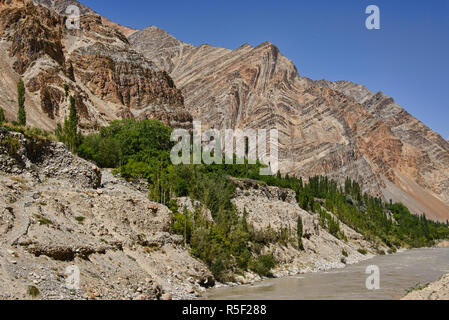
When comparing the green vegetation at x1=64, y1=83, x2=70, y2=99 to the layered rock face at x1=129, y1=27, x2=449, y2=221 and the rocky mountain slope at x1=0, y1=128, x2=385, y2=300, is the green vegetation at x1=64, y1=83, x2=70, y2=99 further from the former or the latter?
the layered rock face at x1=129, y1=27, x2=449, y2=221

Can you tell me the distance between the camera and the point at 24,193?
68.7 ft

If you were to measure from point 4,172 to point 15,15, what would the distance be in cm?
5742

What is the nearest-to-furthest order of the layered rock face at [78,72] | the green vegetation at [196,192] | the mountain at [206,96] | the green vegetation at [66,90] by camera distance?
the green vegetation at [196,192]
the green vegetation at [66,90]
the layered rock face at [78,72]
the mountain at [206,96]

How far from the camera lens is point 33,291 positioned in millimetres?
13672

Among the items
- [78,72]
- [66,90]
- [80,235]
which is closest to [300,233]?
[80,235]

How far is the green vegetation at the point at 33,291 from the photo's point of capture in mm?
13562

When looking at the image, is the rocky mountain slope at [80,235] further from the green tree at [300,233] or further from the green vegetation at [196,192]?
the green tree at [300,233]

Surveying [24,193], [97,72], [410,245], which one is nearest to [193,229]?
[24,193]

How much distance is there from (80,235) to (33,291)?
624 centimetres

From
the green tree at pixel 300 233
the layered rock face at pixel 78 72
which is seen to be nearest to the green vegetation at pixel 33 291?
the green tree at pixel 300 233

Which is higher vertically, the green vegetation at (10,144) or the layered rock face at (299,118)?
the layered rock face at (299,118)

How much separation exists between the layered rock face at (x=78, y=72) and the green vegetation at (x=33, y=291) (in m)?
41.3

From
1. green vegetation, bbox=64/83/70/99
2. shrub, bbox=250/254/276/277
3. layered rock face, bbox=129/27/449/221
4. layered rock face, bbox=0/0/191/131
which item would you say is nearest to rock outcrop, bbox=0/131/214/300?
shrub, bbox=250/254/276/277

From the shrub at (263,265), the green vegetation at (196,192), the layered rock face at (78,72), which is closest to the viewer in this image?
the green vegetation at (196,192)
